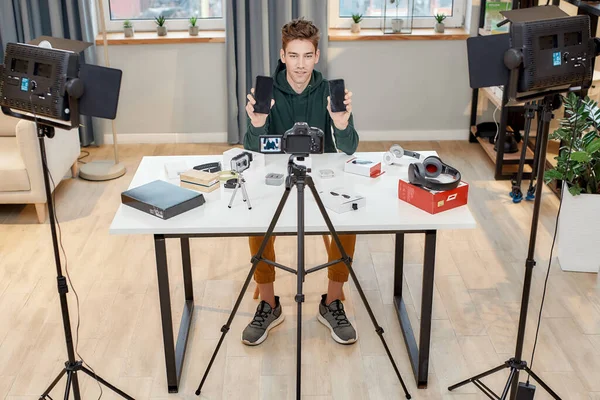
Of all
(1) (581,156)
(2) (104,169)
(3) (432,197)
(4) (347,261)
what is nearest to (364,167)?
(3) (432,197)

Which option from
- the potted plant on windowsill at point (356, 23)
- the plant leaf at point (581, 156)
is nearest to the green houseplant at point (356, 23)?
the potted plant on windowsill at point (356, 23)

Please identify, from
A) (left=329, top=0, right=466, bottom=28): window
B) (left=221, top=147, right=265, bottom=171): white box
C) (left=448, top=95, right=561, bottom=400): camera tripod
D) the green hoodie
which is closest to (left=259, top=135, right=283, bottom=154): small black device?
(left=221, top=147, right=265, bottom=171): white box

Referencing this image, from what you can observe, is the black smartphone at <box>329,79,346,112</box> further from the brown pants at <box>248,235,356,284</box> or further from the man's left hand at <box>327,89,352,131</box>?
the brown pants at <box>248,235,356,284</box>

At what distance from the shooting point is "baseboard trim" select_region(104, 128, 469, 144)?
208 inches

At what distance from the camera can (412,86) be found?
517 centimetres

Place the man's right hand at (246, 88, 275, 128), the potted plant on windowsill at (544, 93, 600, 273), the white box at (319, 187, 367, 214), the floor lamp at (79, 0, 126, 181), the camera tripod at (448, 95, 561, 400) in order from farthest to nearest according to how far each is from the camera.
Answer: the floor lamp at (79, 0, 126, 181), the potted plant on windowsill at (544, 93, 600, 273), the man's right hand at (246, 88, 275, 128), the white box at (319, 187, 367, 214), the camera tripod at (448, 95, 561, 400)

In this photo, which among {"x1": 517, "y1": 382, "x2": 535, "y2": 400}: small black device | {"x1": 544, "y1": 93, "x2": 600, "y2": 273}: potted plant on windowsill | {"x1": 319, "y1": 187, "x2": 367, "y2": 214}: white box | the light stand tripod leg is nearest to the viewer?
the light stand tripod leg

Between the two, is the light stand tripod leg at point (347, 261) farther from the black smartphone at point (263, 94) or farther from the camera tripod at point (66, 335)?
the camera tripod at point (66, 335)

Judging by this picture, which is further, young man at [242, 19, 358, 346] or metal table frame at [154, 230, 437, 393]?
young man at [242, 19, 358, 346]

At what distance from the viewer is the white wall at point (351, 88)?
5.07m

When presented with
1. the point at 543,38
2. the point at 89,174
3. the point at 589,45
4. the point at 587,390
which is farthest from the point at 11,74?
the point at 89,174

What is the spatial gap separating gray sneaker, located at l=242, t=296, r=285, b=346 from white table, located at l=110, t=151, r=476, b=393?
259 millimetres

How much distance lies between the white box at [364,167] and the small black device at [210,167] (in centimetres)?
49

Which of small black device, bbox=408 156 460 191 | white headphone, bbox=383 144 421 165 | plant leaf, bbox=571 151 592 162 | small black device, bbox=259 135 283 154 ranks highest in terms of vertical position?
small black device, bbox=259 135 283 154
